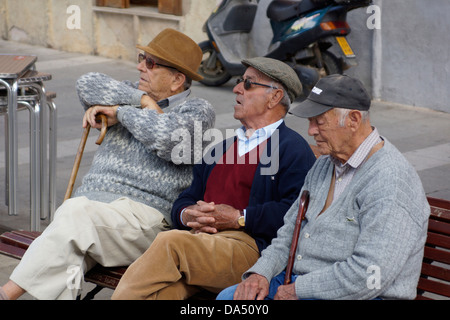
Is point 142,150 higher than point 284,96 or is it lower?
lower

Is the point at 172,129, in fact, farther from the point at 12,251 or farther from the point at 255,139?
the point at 12,251

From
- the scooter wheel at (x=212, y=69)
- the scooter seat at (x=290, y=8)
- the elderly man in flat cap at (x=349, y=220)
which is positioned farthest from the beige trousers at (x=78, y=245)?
the scooter wheel at (x=212, y=69)

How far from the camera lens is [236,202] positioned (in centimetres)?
357

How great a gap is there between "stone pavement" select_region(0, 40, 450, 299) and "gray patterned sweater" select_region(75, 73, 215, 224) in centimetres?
71

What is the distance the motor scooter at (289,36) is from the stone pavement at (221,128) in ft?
1.28

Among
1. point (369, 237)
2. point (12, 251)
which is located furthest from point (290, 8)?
point (369, 237)

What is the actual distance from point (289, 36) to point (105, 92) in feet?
16.0

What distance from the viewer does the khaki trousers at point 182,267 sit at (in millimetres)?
3115

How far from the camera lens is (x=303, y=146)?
3.56 meters

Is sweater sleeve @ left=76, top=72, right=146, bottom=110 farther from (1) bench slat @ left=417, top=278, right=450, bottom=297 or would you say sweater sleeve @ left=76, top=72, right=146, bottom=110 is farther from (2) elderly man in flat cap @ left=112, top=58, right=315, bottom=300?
(1) bench slat @ left=417, top=278, right=450, bottom=297

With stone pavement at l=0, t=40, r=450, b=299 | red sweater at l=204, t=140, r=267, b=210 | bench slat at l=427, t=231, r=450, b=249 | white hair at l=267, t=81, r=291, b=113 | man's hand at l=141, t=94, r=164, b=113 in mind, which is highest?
white hair at l=267, t=81, r=291, b=113

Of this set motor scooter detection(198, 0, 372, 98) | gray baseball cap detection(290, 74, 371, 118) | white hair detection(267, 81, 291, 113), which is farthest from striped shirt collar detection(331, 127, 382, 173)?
motor scooter detection(198, 0, 372, 98)

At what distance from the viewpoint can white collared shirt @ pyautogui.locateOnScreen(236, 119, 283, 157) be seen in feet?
11.9

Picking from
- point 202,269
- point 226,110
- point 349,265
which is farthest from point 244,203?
point 226,110
